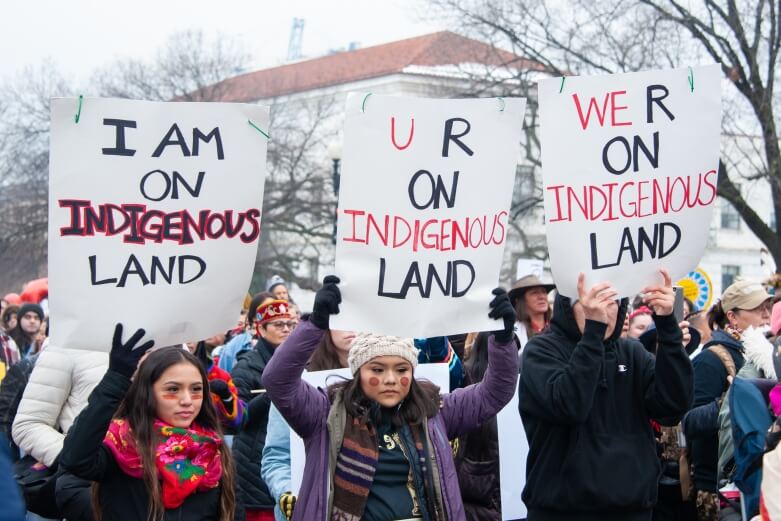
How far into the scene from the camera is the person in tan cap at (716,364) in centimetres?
666

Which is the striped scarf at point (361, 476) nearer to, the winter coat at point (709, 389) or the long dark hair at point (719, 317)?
the winter coat at point (709, 389)

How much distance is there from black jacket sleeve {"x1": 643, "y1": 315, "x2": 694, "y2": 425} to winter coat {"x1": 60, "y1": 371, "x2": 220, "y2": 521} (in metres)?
1.82

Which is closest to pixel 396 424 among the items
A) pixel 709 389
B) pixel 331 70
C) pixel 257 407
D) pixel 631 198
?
pixel 631 198

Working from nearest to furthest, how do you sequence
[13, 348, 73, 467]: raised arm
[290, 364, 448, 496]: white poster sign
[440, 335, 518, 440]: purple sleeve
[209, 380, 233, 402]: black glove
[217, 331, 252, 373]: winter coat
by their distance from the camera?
1. [440, 335, 518, 440]: purple sleeve
2. [290, 364, 448, 496]: white poster sign
3. [209, 380, 233, 402]: black glove
4. [13, 348, 73, 467]: raised arm
5. [217, 331, 252, 373]: winter coat

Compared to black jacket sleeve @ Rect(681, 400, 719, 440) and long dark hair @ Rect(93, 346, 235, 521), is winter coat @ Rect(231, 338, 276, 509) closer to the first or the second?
long dark hair @ Rect(93, 346, 235, 521)

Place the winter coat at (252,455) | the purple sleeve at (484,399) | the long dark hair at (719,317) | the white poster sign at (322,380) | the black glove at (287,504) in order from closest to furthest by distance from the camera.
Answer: the purple sleeve at (484,399) → the black glove at (287,504) → the white poster sign at (322,380) → the winter coat at (252,455) → the long dark hair at (719,317)

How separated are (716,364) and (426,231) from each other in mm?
2696

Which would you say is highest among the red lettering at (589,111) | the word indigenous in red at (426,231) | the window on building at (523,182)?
the window on building at (523,182)

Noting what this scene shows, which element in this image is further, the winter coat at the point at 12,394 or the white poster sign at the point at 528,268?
the white poster sign at the point at 528,268

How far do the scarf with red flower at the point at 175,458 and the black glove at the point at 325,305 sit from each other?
71 cm

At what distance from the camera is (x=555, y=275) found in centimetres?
473

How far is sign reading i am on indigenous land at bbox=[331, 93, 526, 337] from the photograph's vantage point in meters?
4.60

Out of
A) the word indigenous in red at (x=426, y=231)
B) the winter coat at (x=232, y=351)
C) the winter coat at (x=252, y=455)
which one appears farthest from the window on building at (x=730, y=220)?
the word indigenous in red at (x=426, y=231)

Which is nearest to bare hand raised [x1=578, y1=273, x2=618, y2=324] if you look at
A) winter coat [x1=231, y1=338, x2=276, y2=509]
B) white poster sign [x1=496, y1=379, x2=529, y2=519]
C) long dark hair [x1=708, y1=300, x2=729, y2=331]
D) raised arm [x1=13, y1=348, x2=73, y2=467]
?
white poster sign [x1=496, y1=379, x2=529, y2=519]
